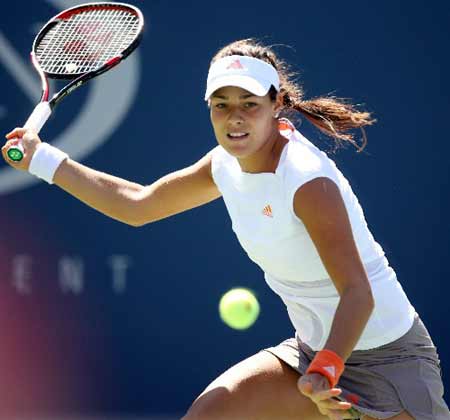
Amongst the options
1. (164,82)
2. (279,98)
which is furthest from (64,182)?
(164,82)

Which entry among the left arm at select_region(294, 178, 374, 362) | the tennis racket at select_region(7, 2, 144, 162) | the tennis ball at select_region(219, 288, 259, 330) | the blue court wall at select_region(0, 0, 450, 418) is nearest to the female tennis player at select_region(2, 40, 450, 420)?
the left arm at select_region(294, 178, 374, 362)

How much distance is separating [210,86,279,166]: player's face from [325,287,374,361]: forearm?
1.69ft

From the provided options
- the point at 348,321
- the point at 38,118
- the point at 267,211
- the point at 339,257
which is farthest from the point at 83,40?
the point at 348,321

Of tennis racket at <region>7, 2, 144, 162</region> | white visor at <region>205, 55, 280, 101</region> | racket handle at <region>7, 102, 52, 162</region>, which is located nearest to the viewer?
white visor at <region>205, 55, 280, 101</region>

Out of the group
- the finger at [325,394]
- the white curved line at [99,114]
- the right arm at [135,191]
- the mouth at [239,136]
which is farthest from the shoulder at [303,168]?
the white curved line at [99,114]

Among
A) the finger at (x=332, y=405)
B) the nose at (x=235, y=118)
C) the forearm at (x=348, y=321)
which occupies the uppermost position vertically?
the nose at (x=235, y=118)

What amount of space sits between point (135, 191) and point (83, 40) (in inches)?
29.4

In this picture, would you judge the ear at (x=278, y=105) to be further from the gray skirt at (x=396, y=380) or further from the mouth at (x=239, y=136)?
the gray skirt at (x=396, y=380)

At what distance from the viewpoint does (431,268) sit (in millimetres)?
5051

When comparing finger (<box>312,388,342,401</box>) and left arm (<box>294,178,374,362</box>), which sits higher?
left arm (<box>294,178,374,362</box>)

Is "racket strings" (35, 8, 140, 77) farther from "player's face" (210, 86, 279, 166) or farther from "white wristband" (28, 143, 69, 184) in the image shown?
"player's face" (210, 86, 279, 166)

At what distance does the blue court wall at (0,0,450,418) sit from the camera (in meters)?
5.04

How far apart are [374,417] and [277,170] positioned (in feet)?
2.46

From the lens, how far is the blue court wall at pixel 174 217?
5043 millimetres
